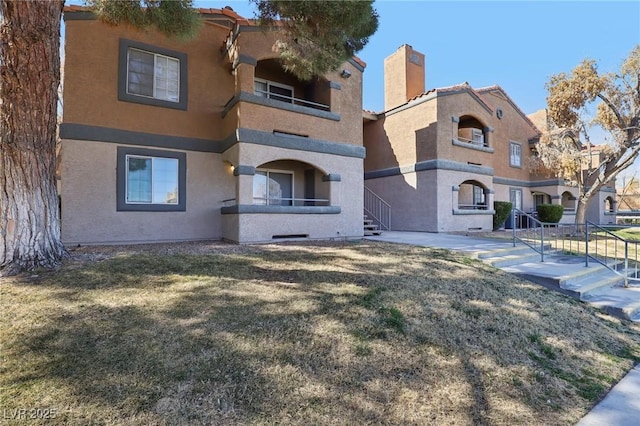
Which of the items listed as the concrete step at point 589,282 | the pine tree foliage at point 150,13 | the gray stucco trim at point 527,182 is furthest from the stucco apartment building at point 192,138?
the gray stucco trim at point 527,182

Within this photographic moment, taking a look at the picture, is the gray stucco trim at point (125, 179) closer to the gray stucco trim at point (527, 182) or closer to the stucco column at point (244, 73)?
the stucco column at point (244, 73)

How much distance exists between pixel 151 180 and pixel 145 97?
250 cm

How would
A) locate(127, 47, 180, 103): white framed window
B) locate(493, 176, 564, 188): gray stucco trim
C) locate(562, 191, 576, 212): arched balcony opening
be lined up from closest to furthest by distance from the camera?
locate(127, 47, 180, 103): white framed window, locate(493, 176, 564, 188): gray stucco trim, locate(562, 191, 576, 212): arched balcony opening

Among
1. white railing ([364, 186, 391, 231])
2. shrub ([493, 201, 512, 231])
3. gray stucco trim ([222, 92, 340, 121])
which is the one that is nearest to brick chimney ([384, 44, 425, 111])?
white railing ([364, 186, 391, 231])

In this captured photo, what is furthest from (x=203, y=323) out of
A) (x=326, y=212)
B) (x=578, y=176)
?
(x=578, y=176)

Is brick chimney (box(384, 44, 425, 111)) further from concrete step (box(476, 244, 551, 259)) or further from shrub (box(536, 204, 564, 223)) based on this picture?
shrub (box(536, 204, 564, 223))

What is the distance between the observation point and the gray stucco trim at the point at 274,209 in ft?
29.7

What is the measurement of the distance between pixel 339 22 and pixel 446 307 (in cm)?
552

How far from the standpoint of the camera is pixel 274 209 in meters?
9.48

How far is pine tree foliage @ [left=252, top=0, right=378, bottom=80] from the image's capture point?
6137 millimetres

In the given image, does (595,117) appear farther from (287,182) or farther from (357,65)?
(287,182)

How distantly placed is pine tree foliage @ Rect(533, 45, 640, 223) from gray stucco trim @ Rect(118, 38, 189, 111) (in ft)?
54.0

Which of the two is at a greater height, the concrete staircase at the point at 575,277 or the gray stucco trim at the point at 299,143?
the gray stucco trim at the point at 299,143

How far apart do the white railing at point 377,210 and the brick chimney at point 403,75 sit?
14.9 ft
